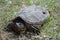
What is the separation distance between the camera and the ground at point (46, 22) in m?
3.48

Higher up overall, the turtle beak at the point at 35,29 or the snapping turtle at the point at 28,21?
the snapping turtle at the point at 28,21

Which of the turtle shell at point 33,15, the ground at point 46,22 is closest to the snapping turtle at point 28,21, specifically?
the turtle shell at point 33,15

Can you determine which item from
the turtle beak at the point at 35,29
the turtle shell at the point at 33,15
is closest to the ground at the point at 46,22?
the turtle beak at the point at 35,29

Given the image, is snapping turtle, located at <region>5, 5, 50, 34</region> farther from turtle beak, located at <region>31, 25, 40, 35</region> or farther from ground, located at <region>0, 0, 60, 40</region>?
ground, located at <region>0, 0, 60, 40</region>


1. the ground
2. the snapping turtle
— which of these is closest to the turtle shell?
the snapping turtle

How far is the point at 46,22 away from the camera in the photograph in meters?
3.76

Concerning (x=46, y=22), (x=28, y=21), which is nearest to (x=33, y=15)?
(x=28, y=21)

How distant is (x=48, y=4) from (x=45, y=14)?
635 mm

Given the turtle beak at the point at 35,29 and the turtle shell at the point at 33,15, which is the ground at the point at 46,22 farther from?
the turtle shell at the point at 33,15

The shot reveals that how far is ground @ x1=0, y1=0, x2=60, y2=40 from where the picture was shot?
3.48 meters

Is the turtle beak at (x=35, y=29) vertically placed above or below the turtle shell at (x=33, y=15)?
below

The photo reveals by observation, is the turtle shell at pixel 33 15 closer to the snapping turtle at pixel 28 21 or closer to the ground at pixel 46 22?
the snapping turtle at pixel 28 21

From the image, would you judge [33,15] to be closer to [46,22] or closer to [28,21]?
[28,21]

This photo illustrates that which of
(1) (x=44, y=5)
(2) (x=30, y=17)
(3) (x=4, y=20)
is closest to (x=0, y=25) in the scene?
(3) (x=4, y=20)
